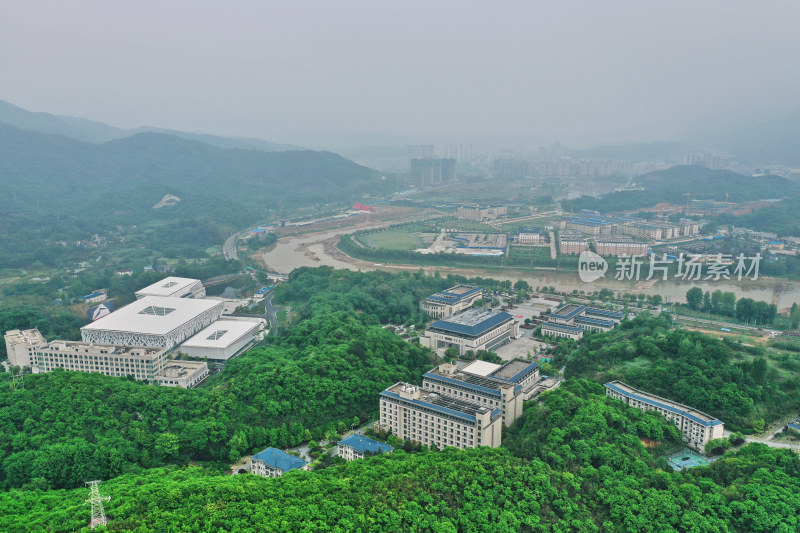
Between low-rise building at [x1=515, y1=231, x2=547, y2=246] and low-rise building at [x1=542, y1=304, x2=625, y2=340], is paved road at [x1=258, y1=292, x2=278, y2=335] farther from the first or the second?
low-rise building at [x1=515, y1=231, x2=547, y2=246]

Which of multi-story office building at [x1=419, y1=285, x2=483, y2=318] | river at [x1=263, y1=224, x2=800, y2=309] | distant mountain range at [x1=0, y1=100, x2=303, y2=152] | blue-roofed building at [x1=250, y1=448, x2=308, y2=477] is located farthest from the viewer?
distant mountain range at [x1=0, y1=100, x2=303, y2=152]

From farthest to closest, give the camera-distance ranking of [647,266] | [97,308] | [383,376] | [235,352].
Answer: [647,266] < [97,308] < [235,352] < [383,376]

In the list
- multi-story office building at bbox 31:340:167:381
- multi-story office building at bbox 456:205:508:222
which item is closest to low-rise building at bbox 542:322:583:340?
multi-story office building at bbox 31:340:167:381

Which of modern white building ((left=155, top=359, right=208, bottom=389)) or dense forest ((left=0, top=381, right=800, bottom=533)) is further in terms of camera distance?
modern white building ((left=155, top=359, right=208, bottom=389))

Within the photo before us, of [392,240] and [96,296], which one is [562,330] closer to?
[96,296]

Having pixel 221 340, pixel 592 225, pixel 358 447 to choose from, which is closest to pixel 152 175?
pixel 592 225

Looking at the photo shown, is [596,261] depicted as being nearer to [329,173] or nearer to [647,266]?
[647,266]

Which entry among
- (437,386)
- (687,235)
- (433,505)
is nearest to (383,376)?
(437,386)
